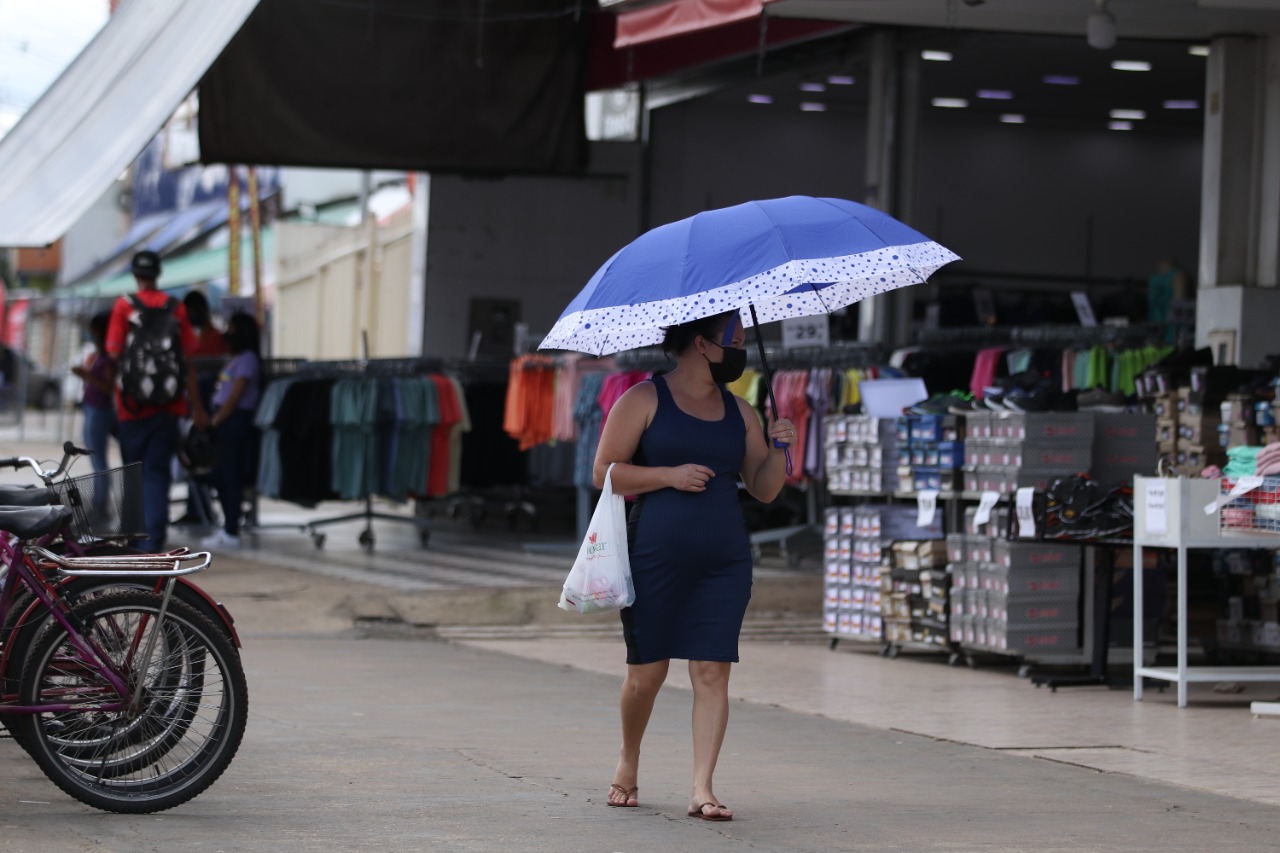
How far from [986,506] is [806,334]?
4312 millimetres

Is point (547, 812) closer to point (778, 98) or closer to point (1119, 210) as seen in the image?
point (778, 98)

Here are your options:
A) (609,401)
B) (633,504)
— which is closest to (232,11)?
(609,401)

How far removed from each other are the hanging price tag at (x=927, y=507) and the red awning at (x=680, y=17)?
10.9 feet

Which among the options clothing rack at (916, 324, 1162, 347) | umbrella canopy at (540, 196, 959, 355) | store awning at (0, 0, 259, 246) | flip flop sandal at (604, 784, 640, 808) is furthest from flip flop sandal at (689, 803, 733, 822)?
clothing rack at (916, 324, 1162, 347)

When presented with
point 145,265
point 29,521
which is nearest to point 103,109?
point 145,265

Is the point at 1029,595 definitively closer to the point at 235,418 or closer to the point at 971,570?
the point at 971,570

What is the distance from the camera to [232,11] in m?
11.5

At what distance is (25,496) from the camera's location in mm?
6242

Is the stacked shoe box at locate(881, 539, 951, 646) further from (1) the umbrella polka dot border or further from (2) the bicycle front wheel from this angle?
(2) the bicycle front wheel

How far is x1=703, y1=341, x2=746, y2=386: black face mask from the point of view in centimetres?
649

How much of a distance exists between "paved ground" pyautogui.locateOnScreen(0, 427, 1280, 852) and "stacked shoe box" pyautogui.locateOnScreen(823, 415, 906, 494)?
114cm

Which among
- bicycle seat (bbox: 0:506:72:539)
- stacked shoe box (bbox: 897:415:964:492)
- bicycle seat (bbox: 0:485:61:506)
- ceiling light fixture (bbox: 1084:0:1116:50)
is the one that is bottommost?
bicycle seat (bbox: 0:506:72:539)

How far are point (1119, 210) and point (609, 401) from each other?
9917 millimetres

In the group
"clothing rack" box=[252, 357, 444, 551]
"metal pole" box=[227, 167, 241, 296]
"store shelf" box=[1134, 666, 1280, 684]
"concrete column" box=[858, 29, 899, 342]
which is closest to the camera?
"store shelf" box=[1134, 666, 1280, 684]
